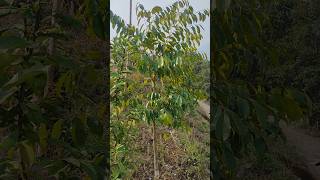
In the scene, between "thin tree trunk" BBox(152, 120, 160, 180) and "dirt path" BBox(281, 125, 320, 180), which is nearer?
"thin tree trunk" BBox(152, 120, 160, 180)

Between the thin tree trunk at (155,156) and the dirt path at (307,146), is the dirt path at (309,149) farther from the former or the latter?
the thin tree trunk at (155,156)

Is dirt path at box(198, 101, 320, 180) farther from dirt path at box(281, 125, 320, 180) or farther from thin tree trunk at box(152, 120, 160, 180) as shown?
thin tree trunk at box(152, 120, 160, 180)

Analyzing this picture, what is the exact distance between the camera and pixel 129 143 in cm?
91

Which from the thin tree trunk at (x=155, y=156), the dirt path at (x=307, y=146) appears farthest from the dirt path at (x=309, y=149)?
the thin tree trunk at (x=155, y=156)

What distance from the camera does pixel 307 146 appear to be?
1.46m

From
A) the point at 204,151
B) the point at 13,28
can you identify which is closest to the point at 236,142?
the point at 204,151

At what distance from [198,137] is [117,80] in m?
0.20

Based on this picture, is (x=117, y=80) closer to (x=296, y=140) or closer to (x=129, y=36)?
(x=129, y=36)

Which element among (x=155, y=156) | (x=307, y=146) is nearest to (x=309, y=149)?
(x=307, y=146)

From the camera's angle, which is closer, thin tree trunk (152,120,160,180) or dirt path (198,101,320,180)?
thin tree trunk (152,120,160,180)

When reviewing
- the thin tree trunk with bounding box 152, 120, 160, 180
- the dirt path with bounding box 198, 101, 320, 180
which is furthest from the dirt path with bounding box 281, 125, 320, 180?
the thin tree trunk with bounding box 152, 120, 160, 180

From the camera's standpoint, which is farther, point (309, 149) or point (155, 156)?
point (309, 149)

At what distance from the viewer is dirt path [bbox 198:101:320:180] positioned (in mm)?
1428

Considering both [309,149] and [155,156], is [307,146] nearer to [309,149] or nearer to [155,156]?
[309,149]
